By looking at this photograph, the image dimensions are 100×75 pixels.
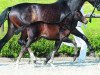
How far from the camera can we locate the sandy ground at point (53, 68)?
11543mm

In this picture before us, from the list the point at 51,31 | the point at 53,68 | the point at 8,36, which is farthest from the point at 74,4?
the point at 8,36

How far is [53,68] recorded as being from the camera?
12.5 meters

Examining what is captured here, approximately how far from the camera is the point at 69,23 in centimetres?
1280

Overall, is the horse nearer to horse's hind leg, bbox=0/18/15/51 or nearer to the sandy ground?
horse's hind leg, bbox=0/18/15/51

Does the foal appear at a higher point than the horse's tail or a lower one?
lower

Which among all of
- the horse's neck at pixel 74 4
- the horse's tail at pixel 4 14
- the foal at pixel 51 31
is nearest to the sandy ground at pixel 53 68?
the foal at pixel 51 31

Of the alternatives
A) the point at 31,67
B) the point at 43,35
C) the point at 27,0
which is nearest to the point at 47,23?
the point at 43,35

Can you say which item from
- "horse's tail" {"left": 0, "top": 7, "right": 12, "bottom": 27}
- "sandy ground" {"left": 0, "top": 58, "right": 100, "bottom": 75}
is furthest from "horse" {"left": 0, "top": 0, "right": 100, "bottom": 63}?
"sandy ground" {"left": 0, "top": 58, "right": 100, "bottom": 75}

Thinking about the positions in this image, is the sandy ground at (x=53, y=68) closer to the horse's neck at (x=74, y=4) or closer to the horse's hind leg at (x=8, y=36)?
the horse's hind leg at (x=8, y=36)

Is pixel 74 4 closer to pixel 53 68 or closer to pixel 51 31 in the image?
pixel 51 31

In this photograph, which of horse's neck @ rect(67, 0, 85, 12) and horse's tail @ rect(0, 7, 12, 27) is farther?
horse's tail @ rect(0, 7, 12, 27)

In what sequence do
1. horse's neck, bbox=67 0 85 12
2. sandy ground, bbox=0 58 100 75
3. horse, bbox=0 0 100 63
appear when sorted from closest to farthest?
1. sandy ground, bbox=0 58 100 75
2. horse, bbox=0 0 100 63
3. horse's neck, bbox=67 0 85 12

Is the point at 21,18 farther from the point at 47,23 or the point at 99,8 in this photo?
the point at 99,8

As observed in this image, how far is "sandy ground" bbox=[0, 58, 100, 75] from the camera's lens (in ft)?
37.9
